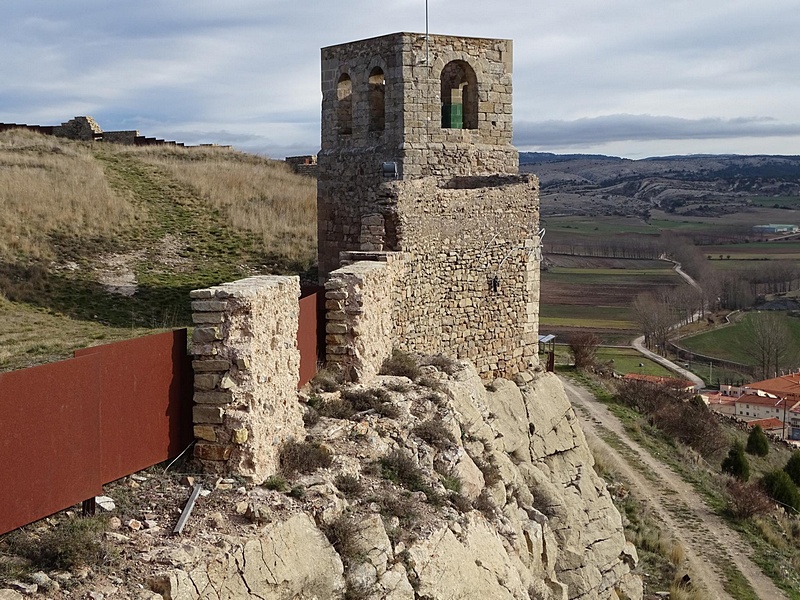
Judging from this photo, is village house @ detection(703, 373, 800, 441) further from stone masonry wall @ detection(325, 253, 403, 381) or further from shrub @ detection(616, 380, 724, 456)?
stone masonry wall @ detection(325, 253, 403, 381)

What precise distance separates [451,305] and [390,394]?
137 inches

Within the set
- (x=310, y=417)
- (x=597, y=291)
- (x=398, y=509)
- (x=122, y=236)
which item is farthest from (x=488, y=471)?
(x=597, y=291)

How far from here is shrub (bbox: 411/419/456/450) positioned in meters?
9.82

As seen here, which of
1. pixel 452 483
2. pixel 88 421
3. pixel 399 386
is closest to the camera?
pixel 88 421

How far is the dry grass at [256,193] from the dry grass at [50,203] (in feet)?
9.27

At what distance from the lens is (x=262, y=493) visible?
7016 millimetres

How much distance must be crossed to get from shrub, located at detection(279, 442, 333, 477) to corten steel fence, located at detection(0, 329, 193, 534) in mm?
892

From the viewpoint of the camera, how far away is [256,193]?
1096 inches

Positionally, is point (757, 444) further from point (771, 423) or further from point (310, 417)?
point (310, 417)

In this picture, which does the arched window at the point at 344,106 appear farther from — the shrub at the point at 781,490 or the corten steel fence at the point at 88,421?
the shrub at the point at 781,490

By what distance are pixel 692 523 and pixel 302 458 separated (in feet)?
37.1

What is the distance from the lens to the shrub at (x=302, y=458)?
777 centimetres

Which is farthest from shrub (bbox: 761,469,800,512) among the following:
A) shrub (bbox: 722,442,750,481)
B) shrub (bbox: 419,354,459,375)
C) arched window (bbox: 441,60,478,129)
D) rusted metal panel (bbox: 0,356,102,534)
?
rusted metal panel (bbox: 0,356,102,534)

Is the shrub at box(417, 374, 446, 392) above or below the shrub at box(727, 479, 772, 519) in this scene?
above
